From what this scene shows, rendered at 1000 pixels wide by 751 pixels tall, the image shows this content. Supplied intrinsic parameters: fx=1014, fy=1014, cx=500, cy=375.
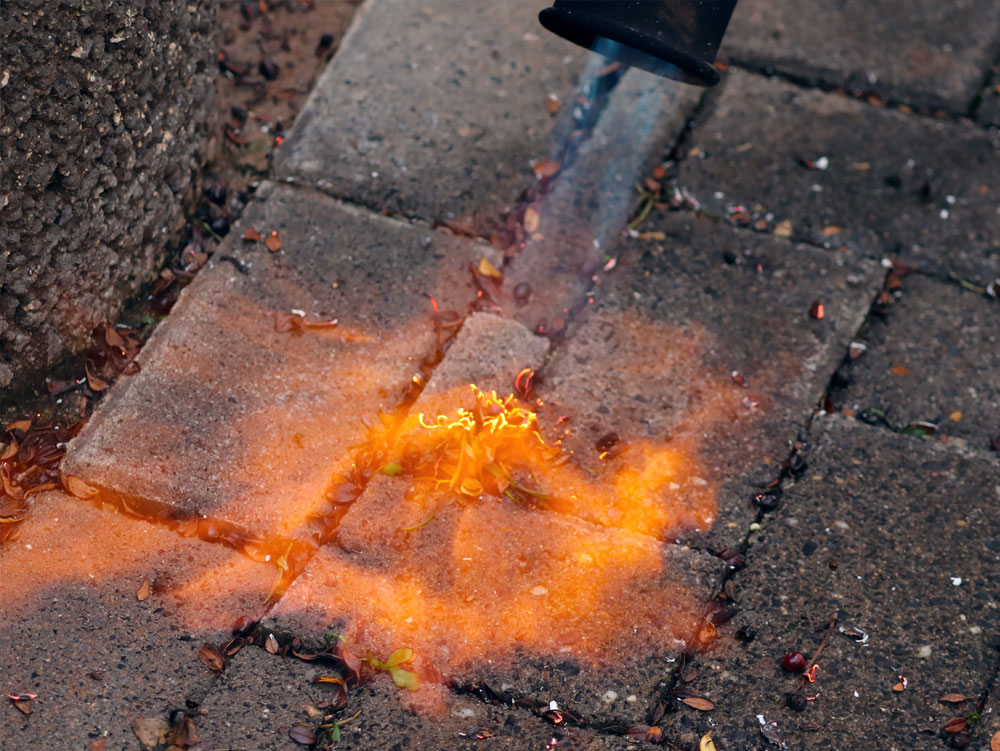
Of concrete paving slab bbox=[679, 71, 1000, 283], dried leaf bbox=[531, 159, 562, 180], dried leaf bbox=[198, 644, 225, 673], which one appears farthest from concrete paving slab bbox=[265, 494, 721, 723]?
concrete paving slab bbox=[679, 71, 1000, 283]

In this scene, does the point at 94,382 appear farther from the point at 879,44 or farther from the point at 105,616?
the point at 879,44

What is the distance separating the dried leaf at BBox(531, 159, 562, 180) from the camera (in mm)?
3389

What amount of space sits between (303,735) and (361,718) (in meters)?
0.13

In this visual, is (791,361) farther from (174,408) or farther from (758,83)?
(174,408)

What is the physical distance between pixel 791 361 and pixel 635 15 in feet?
3.63

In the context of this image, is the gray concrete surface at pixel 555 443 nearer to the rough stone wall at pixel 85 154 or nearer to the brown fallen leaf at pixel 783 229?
the brown fallen leaf at pixel 783 229

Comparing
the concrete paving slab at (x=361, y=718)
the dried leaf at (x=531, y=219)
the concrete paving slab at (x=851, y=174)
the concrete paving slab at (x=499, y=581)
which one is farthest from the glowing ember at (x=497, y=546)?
the concrete paving slab at (x=851, y=174)

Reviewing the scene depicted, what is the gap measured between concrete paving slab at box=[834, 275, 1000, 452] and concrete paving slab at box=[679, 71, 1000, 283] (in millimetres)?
168

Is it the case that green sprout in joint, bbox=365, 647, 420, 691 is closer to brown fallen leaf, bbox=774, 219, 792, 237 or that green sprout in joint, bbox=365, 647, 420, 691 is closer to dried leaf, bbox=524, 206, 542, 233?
dried leaf, bbox=524, 206, 542, 233

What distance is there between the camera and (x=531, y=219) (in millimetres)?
3285

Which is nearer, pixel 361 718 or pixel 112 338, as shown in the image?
pixel 361 718

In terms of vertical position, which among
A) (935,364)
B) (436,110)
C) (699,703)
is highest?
(436,110)

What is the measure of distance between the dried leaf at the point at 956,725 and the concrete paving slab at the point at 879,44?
94.7 inches

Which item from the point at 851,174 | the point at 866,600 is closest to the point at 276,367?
the point at 866,600
